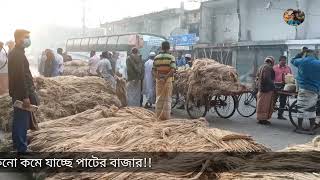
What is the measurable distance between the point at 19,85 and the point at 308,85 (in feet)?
20.0

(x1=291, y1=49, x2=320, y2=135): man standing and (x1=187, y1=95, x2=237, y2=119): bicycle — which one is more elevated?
(x1=291, y1=49, x2=320, y2=135): man standing

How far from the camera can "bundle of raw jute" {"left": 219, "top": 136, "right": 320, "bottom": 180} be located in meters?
3.37

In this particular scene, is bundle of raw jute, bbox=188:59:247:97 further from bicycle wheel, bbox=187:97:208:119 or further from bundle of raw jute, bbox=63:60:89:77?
bundle of raw jute, bbox=63:60:89:77

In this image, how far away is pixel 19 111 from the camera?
238 inches

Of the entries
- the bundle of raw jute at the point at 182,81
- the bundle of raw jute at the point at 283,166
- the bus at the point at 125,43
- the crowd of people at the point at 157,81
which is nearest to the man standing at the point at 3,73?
the crowd of people at the point at 157,81

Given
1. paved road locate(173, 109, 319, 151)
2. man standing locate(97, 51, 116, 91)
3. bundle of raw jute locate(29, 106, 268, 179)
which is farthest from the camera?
man standing locate(97, 51, 116, 91)

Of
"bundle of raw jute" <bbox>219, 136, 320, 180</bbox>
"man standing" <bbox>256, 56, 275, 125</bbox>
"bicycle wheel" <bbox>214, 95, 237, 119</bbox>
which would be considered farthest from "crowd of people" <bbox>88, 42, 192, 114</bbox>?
"bundle of raw jute" <bbox>219, 136, 320, 180</bbox>

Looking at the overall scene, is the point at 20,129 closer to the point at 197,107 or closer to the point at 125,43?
the point at 197,107

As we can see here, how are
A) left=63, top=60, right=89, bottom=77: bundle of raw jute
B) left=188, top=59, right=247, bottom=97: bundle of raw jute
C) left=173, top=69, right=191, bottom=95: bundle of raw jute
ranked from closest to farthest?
left=188, top=59, right=247, bottom=97: bundle of raw jute < left=173, top=69, right=191, bottom=95: bundle of raw jute < left=63, top=60, right=89, bottom=77: bundle of raw jute

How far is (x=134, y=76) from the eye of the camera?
11.7m

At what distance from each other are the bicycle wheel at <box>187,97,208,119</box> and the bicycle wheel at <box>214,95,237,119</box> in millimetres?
418

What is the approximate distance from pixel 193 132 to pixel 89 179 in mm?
1763

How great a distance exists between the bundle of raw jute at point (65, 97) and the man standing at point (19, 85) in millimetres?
2268

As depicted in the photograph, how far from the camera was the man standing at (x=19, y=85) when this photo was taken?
588cm
